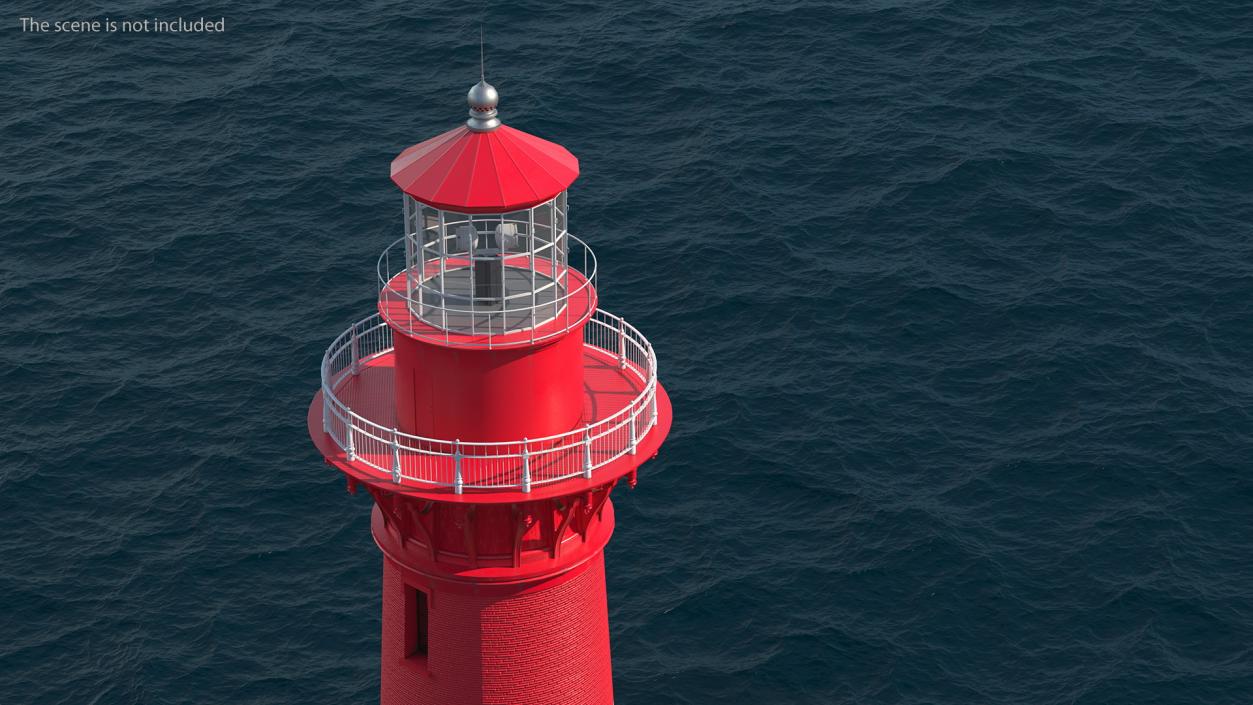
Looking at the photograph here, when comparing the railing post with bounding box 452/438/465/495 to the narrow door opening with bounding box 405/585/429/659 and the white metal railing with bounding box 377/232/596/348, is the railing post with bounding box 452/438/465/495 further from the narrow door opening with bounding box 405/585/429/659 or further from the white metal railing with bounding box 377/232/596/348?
the narrow door opening with bounding box 405/585/429/659

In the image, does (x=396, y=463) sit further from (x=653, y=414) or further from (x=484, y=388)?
(x=653, y=414)

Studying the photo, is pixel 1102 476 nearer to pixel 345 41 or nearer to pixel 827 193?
pixel 827 193

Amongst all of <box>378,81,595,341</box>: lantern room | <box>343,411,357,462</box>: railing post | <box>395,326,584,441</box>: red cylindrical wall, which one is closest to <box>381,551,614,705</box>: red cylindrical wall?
<box>343,411,357,462</box>: railing post

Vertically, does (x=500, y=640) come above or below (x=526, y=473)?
below

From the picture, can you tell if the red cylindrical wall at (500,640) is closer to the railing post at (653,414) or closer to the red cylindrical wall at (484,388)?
the railing post at (653,414)

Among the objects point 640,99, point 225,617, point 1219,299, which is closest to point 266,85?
point 640,99

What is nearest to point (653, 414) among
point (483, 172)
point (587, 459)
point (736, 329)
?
point (587, 459)
